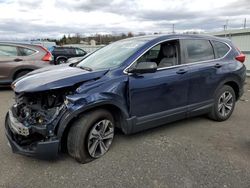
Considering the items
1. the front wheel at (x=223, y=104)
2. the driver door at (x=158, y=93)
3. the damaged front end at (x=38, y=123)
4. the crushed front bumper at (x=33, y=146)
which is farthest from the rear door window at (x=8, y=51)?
the front wheel at (x=223, y=104)

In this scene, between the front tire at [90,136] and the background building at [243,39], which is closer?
the front tire at [90,136]

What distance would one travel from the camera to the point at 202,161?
3.28m

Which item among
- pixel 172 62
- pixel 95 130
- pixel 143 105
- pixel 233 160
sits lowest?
pixel 233 160

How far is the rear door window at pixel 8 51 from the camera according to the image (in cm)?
789

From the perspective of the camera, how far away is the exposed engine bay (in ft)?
9.57

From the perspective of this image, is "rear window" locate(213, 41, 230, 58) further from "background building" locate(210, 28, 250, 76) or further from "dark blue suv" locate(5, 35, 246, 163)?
"background building" locate(210, 28, 250, 76)

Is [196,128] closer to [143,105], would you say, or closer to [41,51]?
[143,105]

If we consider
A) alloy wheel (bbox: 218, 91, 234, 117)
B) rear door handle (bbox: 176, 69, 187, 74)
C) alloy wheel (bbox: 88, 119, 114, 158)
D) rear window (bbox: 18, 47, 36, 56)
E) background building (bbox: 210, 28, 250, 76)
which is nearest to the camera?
alloy wheel (bbox: 88, 119, 114, 158)

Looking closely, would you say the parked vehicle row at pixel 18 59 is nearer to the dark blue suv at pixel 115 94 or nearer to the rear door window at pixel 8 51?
the rear door window at pixel 8 51

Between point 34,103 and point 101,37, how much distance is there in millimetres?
44910

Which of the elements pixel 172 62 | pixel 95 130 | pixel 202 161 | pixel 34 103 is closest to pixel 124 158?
pixel 95 130

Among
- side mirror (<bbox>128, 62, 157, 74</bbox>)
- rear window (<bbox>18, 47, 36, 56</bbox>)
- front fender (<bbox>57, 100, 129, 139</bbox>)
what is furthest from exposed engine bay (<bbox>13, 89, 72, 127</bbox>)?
rear window (<bbox>18, 47, 36, 56</bbox>)

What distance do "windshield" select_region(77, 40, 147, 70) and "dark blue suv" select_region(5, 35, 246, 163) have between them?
0.07 ft

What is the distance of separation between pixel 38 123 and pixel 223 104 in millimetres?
3612
